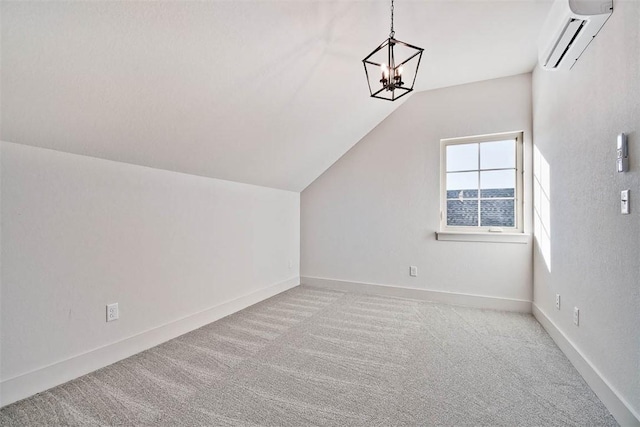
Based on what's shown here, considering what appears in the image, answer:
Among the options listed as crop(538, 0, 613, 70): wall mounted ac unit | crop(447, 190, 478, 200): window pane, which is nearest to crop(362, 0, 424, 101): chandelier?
crop(538, 0, 613, 70): wall mounted ac unit

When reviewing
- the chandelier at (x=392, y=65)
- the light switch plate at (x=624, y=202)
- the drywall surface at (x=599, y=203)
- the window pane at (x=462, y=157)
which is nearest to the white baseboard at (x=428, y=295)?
the drywall surface at (x=599, y=203)

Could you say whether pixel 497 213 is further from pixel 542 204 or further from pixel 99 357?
pixel 99 357

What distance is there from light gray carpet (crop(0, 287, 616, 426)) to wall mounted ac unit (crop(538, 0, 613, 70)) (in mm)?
2087

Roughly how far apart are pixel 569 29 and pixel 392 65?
1.03 metres

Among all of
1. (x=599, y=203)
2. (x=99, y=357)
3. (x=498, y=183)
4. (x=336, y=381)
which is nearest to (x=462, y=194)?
(x=498, y=183)

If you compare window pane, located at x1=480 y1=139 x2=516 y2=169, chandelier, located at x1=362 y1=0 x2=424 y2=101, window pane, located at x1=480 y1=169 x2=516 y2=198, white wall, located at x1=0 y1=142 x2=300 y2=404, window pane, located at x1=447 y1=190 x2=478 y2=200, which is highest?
chandelier, located at x1=362 y1=0 x2=424 y2=101

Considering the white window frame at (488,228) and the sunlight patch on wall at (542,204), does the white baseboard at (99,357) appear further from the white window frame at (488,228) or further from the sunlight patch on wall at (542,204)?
the sunlight patch on wall at (542,204)

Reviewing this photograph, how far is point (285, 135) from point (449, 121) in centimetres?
194

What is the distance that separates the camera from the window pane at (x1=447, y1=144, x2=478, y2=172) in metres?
3.46

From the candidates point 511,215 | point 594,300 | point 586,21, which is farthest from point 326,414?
point 511,215

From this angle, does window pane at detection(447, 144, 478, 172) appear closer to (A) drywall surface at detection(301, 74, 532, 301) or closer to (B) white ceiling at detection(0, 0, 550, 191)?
(A) drywall surface at detection(301, 74, 532, 301)

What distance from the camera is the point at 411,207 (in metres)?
3.67

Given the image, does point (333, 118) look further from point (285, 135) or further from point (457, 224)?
point (457, 224)

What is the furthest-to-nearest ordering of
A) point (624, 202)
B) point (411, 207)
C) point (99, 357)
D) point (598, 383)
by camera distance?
point (411, 207) → point (99, 357) → point (598, 383) → point (624, 202)
